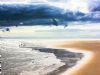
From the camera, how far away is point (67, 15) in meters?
1.69

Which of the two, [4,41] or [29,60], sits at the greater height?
[4,41]

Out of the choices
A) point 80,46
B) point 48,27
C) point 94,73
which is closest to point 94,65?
point 94,73

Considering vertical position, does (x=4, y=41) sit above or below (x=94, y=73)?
above

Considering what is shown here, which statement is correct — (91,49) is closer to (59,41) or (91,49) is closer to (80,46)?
(80,46)

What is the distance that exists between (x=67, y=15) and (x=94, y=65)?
37cm

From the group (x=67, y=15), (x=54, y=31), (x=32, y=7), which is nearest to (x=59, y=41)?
(x=54, y=31)

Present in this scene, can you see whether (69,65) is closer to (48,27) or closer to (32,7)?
→ (48,27)

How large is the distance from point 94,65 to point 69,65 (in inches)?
6.3

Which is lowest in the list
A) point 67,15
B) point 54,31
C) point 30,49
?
point 30,49

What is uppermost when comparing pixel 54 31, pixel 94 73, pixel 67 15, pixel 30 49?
pixel 67 15

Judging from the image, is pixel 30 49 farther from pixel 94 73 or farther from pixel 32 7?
pixel 94 73

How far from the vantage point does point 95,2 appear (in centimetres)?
165

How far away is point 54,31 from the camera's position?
1680 millimetres

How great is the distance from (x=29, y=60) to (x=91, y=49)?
0.41 m
